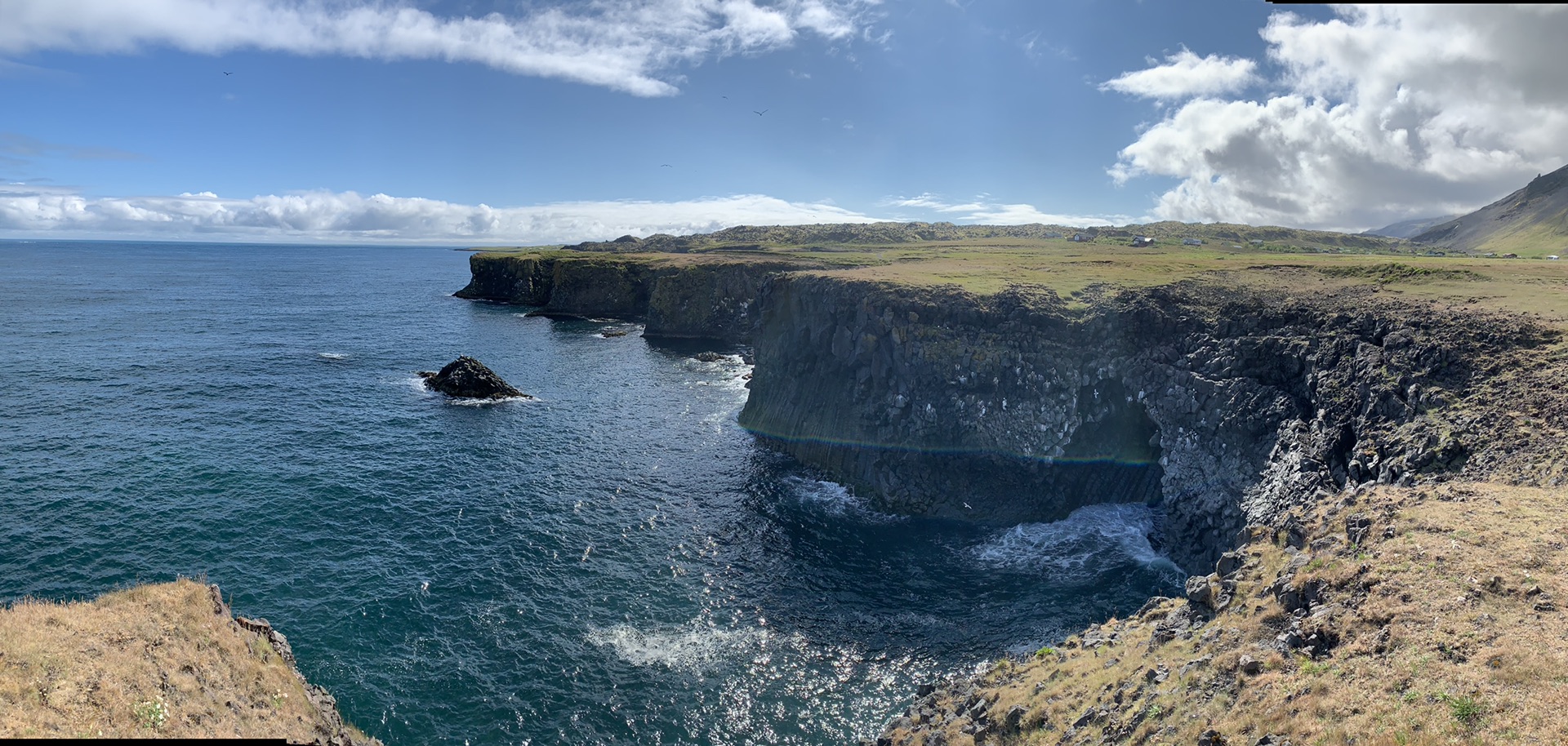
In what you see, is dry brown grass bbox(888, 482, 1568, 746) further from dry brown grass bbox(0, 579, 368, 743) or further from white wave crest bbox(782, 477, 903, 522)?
white wave crest bbox(782, 477, 903, 522)

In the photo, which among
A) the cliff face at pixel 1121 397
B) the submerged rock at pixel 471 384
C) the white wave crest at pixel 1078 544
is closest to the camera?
the cliff face at pixel 1121 397

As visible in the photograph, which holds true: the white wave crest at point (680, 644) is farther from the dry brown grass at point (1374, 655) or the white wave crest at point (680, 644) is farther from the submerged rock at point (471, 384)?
the submerged rock at point (471, 384)

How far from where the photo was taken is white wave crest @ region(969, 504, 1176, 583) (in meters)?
42.2

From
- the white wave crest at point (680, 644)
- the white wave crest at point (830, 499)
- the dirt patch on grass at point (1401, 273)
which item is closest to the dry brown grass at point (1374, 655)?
the white wave crest at point (680, 644)

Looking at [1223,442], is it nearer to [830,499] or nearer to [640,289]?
[830,499]

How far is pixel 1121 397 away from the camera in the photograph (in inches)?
2066

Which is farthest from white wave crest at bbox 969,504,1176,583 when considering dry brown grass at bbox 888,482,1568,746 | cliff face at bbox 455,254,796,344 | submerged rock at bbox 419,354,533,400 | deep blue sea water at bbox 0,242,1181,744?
submerged rock at bbox 419,354,533,400

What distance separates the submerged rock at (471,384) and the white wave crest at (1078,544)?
57.1 m

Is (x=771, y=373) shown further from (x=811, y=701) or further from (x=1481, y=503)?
(x=1481, y=503)

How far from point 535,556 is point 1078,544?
115ft

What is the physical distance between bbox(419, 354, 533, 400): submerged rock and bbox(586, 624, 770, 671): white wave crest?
5021cm

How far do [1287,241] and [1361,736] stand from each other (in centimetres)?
19638

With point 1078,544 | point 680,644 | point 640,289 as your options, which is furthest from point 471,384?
point 640,289

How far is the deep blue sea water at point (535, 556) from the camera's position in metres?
31.1
